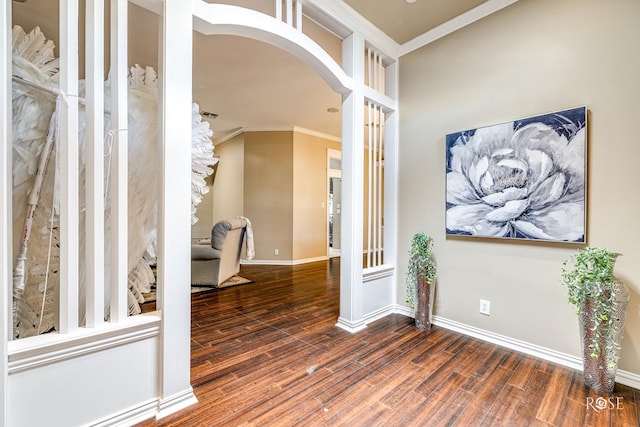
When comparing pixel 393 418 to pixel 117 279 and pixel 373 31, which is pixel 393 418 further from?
pixel 373 31

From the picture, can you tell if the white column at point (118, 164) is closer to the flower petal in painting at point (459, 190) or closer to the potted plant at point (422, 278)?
the potted plant at point (422, 278)

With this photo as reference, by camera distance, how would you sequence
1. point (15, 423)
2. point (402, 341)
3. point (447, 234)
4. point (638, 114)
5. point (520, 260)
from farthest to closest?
point (447, 234), point (402, 341), point (520, 260), point (638, 114), point (15, 423)

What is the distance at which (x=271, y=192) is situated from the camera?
224 inches

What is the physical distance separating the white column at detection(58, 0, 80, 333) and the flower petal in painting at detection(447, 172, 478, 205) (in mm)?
Answer: 2585

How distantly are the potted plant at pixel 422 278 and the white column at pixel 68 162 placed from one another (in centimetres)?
238

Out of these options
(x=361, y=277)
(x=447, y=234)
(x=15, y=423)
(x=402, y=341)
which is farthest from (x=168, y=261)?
(x=447, y=234)

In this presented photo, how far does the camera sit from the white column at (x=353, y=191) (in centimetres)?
247

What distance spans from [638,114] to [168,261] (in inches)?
112

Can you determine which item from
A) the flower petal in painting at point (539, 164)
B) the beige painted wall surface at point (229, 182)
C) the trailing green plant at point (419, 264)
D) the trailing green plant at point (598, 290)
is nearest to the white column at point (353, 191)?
the trailing green plant at point (419, 264)

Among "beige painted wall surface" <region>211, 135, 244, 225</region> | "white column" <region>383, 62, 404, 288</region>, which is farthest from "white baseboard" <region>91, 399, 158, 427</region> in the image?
"beige painted wall surface" <region>211, 135, 244, 225</region>

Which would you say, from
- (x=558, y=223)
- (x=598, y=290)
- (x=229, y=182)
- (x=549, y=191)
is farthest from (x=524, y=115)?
(x=229, y=182)

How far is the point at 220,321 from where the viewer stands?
2.67 m

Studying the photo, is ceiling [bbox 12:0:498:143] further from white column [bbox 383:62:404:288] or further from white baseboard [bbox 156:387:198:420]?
white baseboard [bbox 156:387:198:420]

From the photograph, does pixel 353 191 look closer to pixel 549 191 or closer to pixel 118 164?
pixel 549 191
